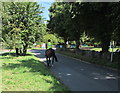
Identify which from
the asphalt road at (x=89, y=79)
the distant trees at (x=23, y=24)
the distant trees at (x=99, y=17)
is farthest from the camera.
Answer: the distant trees at (x=23, y=24)

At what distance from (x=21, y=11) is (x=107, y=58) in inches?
490

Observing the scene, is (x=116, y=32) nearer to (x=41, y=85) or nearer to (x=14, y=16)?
(x=41, y=85)

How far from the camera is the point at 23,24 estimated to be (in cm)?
1972

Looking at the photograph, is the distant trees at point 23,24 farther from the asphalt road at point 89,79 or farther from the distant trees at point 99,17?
the asphalt road at point 89,79

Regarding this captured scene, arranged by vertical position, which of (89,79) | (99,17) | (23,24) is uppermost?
(23,24)

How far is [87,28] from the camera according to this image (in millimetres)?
16484

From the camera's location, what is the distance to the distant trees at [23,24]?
59.2 ft

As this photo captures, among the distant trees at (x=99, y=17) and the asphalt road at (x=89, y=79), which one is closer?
the asphalt road at (x=89, y=79)

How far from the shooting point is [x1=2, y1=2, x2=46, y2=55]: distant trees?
18.0m

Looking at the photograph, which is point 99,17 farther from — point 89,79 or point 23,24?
point 23,24

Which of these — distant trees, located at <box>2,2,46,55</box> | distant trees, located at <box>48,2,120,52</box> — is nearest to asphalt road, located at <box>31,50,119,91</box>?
distant trees, located at <box>48,2,120,52</box>

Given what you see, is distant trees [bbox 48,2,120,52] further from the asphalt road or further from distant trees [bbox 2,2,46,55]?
distant trees [bbox 2,2,46,55]

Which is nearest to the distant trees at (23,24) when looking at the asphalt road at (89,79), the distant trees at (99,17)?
the distant trees at (99,17)

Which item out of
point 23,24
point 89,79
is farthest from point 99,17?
A: point 23,24
